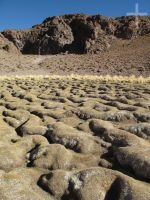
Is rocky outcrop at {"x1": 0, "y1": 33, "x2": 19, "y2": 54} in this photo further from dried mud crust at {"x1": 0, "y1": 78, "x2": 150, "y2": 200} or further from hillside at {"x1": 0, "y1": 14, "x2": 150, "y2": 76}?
dried mud crust at {"x1": 0, "y1": 78, "x2": 150, "y2": 200}

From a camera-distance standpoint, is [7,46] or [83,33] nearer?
[7,46]

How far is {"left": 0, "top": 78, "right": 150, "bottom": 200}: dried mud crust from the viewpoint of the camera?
635 cm

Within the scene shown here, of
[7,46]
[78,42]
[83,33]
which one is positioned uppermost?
[83,33]

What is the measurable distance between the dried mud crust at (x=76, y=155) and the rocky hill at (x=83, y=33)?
81598mm

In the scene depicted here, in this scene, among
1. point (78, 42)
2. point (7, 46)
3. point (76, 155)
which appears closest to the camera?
point (76, 155)

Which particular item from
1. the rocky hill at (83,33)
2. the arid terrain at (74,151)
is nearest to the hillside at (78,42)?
the rocky hill at (83,33)

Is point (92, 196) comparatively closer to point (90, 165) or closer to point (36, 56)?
point (90, 165)

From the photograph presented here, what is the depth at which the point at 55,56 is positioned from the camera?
92.8m

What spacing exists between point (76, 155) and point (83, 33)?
89177mm

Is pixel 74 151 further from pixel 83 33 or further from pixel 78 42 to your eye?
pixel 78 42

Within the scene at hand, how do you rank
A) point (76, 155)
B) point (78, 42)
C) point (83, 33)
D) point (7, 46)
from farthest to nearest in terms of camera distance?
point (78, 42)
point (83, 33)
point (7, 46)
point (76, 155)

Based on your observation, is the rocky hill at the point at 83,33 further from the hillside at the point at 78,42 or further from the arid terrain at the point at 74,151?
the arid terrain at the point at 74,151

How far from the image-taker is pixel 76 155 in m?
7.97

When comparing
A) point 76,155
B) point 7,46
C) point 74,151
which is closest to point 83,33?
point 7,46
